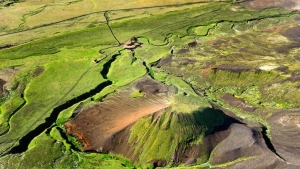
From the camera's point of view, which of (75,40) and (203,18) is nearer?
(75,40)

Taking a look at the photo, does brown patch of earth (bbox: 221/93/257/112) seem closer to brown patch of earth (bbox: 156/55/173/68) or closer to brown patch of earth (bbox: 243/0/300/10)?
brown patch of earth (bbox: 156/55/173/68)

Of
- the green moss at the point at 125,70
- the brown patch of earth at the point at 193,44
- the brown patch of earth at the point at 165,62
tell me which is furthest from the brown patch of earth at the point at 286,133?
the brown patch of earth at the point at 193,44

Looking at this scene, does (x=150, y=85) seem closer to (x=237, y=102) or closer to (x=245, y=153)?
(x=237, y=102)

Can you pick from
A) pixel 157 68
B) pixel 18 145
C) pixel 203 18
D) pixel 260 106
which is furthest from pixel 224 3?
pixel 18 145

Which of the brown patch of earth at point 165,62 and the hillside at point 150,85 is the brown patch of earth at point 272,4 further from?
the brown patch of earth at point 165,62

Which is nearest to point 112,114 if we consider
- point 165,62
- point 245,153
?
point 245,153

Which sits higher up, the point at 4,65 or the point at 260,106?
the point at 4,65

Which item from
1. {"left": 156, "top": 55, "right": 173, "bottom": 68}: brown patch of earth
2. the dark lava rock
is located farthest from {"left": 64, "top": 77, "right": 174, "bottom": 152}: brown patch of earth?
the dark lava rock

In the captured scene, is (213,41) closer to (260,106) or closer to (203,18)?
(203,18)
